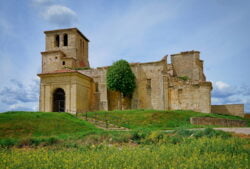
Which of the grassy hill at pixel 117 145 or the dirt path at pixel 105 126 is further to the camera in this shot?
the dirt path at pixel 105 126

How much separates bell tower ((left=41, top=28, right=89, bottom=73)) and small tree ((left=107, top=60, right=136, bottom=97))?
9.04 meters

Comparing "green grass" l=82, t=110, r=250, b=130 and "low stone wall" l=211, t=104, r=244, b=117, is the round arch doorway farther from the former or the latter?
"low stone wall" l=211, t=104, r=244, b=117

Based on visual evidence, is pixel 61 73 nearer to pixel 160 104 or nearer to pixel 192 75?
pixel 160 104

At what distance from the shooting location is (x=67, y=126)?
75.6 feet

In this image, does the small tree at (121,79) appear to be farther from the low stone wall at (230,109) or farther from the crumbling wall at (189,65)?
the low stone wall at (230,109)

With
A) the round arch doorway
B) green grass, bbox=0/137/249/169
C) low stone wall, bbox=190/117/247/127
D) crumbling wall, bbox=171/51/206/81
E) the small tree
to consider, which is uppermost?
crumbling wall, bbox=171/51/206/81

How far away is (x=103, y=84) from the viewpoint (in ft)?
135

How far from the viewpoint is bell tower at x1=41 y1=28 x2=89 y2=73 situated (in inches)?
1818

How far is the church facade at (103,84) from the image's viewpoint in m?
36.3

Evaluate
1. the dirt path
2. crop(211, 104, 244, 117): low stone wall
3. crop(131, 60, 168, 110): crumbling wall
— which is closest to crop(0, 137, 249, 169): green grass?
the dirt path

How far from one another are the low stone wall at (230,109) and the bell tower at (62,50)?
23.7 metres

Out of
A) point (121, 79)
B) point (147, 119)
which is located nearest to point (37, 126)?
point (147, 119)

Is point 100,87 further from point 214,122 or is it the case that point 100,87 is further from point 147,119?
point 214,122

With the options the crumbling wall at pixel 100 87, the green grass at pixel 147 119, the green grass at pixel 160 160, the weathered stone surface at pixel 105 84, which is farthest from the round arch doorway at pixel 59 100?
the green grass at pixel 160 160
